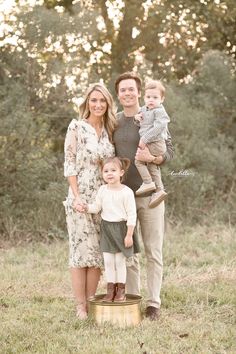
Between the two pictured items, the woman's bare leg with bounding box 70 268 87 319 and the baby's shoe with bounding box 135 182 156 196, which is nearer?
the baby's shoe with bounding box 135 182 156 196

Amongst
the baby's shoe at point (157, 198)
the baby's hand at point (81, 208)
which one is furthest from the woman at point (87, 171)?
the baby's shoe at point (157, 198)

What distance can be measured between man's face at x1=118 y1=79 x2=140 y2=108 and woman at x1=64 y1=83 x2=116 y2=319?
0.13 metres

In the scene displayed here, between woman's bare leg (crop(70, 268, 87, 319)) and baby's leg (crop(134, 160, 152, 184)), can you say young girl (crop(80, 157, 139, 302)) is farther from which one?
woman's bare leg (crop(70, 268, 87, 319))

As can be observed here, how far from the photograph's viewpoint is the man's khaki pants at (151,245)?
19.4 ft

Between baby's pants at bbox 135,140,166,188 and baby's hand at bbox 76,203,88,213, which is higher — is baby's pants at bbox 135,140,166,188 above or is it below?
above

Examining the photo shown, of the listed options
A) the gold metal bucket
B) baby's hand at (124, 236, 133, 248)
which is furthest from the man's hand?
the gold metal bucket

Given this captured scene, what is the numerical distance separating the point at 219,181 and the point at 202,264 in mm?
4702

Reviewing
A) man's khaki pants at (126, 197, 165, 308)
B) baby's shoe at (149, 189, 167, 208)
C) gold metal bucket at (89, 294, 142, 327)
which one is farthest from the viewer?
man's khaki pants at (126, 197, 165, 308)

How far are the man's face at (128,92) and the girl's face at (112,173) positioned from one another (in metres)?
0.59

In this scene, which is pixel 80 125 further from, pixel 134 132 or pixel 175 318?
pixel 175 318

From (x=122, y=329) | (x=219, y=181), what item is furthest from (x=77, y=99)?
(x=122, y=329)

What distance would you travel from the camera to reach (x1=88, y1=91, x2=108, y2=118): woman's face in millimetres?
5898

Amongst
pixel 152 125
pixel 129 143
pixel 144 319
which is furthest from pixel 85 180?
pixel 144 319

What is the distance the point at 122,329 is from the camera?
18.1ft
